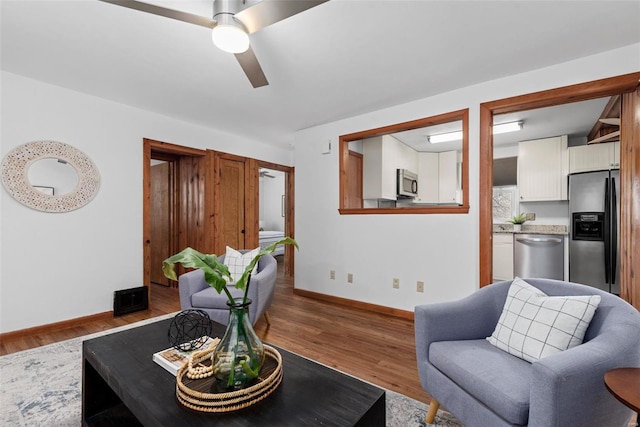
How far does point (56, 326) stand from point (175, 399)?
274 cm

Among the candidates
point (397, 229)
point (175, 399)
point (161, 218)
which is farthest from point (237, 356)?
point (161, 218)

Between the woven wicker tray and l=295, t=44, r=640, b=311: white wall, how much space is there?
236 cm

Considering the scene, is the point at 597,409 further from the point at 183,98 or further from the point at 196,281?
the point at 183,98

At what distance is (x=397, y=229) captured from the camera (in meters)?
3.36

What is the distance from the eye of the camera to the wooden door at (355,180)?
13.8ft

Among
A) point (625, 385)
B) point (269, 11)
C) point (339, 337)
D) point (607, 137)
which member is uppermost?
point (269, 11)

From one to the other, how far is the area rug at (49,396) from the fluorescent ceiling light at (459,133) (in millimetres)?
3657

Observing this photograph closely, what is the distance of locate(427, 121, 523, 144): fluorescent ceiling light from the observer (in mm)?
3982

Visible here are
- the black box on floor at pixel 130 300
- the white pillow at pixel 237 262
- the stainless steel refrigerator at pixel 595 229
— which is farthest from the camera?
the stainless steel refrigerator at pixel 595 229

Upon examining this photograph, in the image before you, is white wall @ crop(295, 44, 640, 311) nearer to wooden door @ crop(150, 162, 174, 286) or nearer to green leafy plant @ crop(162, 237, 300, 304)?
wooden door @ crop(150, 162, 174, 286)

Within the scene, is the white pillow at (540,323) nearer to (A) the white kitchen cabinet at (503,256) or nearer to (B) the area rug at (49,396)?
(B) the area rug at (49,396)

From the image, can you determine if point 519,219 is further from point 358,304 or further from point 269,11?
point 269,11

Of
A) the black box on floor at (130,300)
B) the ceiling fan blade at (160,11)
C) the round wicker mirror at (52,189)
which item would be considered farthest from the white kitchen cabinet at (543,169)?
the round wicker mirror at (52,189)

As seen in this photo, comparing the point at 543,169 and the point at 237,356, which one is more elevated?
the point at 543,169
